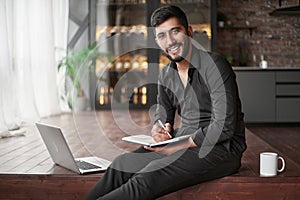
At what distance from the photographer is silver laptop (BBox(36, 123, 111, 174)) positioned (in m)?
2.67

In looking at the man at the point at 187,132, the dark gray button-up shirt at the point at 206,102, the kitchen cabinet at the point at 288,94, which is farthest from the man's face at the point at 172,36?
the kitchen cabinet at the point at 288,94

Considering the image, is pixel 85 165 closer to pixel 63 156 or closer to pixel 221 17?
pixel 63 156

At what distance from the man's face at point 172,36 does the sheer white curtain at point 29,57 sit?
270 cm

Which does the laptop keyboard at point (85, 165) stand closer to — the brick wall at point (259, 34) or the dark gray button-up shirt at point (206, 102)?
the dark gray button-up shirt at point (206, 102)

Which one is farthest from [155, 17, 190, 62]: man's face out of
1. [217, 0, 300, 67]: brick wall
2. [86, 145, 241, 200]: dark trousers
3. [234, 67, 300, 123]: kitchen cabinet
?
[217, 0, 300, 67]: brick wall

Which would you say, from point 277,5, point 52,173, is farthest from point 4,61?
point 277,5

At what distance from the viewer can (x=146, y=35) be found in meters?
7.34

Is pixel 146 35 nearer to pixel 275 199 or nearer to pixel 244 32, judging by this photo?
pixel 244 32

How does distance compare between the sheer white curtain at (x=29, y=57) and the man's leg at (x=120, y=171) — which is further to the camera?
the sheer white curtain at (x=29, y=57)

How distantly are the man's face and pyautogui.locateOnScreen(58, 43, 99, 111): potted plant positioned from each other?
4.73m

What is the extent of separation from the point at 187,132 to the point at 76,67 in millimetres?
4877

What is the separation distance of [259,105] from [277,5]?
1.86 meters

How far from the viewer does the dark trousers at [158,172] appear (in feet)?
7.23

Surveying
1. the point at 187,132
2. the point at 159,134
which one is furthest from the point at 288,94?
the point at 159,134
